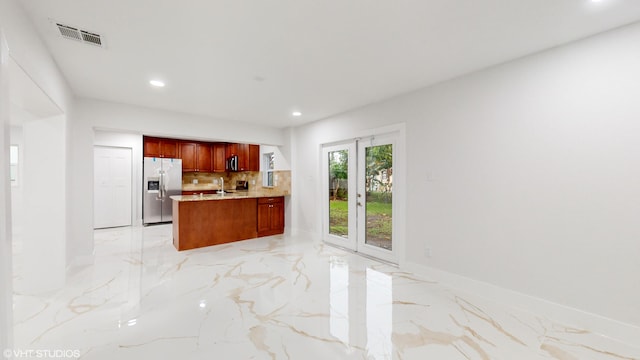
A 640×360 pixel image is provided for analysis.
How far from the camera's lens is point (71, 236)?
3580mm

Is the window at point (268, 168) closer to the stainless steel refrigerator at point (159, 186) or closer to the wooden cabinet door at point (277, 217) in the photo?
the wooden cabinet door at point (277, 217)

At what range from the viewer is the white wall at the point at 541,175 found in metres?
2.14

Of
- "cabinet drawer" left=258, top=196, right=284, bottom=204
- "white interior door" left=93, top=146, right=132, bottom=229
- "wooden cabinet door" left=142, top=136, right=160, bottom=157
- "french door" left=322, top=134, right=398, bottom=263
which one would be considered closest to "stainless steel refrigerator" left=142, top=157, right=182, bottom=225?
"wooden cabinet door" left=142, top=136, right=160, bottom=157

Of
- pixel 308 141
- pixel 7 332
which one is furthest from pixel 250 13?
pixel 308 141

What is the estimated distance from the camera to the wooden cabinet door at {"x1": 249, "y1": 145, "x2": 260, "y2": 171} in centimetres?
712

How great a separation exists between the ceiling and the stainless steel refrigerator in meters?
3.54

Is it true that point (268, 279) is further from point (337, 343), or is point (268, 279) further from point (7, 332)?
point (7, 332)

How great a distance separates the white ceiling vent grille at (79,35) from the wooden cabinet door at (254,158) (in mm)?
4795

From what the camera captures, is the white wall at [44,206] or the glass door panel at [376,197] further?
the glass door panel at [376,197]

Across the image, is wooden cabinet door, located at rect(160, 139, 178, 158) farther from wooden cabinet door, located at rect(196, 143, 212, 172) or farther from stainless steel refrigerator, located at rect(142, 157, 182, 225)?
wooden cabinet door, located at rect(196, 143, 212, 172)

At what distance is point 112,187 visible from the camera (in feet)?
21.4

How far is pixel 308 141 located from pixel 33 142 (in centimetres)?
385

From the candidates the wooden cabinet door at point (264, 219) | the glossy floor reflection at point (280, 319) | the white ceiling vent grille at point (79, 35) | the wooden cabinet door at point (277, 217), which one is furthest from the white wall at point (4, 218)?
the wooden cabinet door at point (277, 217)

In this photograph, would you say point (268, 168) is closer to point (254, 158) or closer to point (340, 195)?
point (254, 158)
